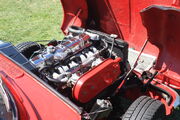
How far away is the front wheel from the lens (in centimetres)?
206

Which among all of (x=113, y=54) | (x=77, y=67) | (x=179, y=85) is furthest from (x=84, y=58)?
(x=179, y=85)

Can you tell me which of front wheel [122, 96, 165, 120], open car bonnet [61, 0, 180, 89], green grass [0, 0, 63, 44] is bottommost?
front wheel [122, 96, 165, 120]

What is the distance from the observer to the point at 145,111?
209cm

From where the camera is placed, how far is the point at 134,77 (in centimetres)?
265

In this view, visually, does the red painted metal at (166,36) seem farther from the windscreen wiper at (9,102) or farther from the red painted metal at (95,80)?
the windscreen wiper at (9,102)

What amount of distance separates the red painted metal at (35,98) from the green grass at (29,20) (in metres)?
2.65

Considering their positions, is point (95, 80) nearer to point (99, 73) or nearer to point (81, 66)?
point (99, 73)

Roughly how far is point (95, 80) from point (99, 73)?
7 centimetres

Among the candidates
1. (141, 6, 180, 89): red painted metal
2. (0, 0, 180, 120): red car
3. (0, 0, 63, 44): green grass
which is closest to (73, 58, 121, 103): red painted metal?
(0, 0, 180, 120): red car

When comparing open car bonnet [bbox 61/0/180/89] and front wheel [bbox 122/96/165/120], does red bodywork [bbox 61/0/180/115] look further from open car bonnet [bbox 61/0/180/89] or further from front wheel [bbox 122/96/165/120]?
front wheel [bbox 122/96/165/120]

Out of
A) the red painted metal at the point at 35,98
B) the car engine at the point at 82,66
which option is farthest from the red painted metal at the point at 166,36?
the red painted metal at the point at 35,98

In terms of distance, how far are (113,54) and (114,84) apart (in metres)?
0.34

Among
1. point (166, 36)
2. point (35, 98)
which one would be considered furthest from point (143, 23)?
point (35, 98)

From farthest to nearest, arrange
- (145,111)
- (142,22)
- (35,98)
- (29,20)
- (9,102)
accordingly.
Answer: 1. (29,20)
2. (142,22)
3. (145,111)
4. (35,98)
5. (9,102)
